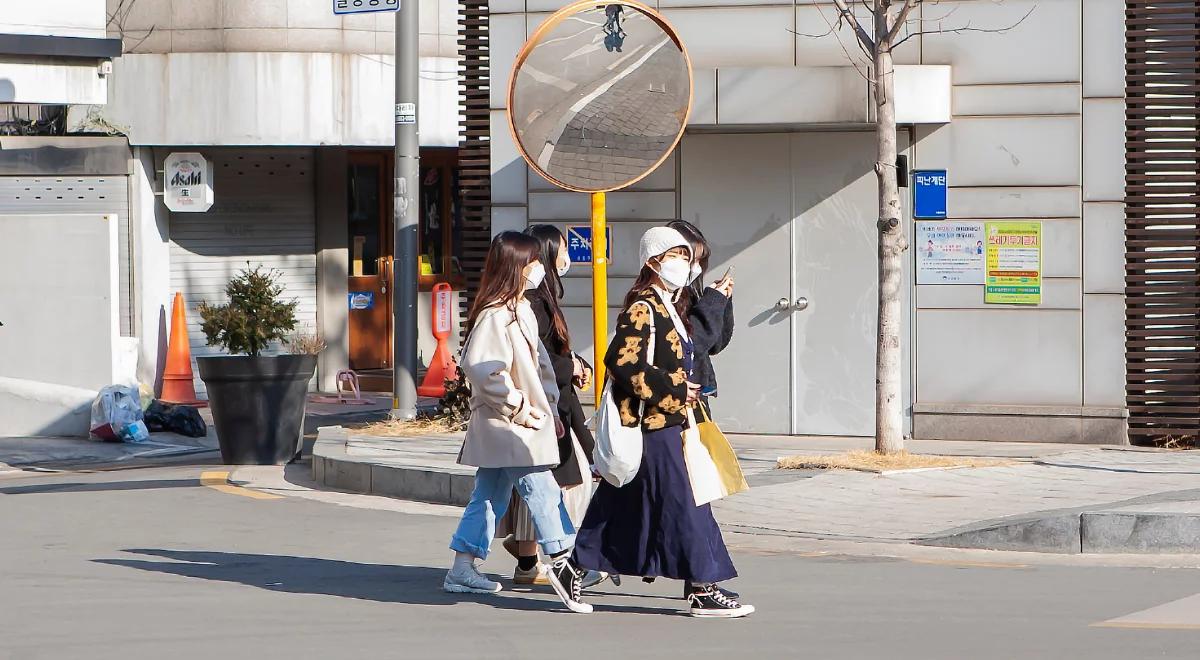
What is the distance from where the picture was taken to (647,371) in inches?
289

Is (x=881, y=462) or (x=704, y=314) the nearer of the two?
(x=704, y=314)

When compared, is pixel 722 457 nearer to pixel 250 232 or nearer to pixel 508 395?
pixel 508 395

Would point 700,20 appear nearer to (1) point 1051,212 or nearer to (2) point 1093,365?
(1) point 1051,212

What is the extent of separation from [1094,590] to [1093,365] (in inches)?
226

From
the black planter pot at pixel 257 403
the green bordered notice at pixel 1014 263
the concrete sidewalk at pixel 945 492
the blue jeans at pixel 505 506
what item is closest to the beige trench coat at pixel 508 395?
the blue jeans at pixel 505 506

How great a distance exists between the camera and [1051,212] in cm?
1350

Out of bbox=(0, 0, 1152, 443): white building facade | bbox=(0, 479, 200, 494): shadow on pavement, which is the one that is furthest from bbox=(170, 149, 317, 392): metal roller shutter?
bbox=(0, 479, 200, 494): shadow on pavement

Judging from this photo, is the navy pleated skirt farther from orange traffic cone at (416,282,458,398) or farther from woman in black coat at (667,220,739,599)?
orange traffic cone at (416,282,458,398)

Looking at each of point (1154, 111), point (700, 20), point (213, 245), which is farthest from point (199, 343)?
point (1154, 111)

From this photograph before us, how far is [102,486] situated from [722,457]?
6.44 m

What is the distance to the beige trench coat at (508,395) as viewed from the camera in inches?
306

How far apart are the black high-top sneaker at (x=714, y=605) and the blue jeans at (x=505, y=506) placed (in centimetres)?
71

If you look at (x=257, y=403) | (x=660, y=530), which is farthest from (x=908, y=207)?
(x=660, y=530)

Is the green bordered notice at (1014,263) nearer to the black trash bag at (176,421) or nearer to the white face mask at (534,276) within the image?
the white face mask at (534,276)
